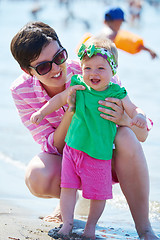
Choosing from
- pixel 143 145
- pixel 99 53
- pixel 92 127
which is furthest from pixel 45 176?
pixel 143 145

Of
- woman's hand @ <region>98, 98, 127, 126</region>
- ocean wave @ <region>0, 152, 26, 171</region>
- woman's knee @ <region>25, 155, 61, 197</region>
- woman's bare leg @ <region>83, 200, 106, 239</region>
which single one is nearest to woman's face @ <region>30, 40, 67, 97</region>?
woman's hand @ <region>98, 98, 127, 126</region>

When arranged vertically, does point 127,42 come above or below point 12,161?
above

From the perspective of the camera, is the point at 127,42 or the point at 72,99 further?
the point at 127,42

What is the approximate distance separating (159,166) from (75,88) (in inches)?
87.1

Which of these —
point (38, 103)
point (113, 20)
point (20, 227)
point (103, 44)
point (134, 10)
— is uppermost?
point (134, 10)

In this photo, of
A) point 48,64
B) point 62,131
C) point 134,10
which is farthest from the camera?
point 134,10

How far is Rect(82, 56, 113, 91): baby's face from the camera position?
280 centimetres

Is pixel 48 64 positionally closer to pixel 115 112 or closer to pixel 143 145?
pixel 115 112

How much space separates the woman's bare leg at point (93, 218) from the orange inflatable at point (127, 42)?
4784 mm

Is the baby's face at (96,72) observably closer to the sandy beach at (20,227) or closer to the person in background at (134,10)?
the sandy beach at (20,227)

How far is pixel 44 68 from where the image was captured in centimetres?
305

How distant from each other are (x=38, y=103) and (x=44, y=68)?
378 mm

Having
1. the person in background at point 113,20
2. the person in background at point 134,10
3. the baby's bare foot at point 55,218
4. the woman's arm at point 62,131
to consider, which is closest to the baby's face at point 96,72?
the woman's arm at point 62,131

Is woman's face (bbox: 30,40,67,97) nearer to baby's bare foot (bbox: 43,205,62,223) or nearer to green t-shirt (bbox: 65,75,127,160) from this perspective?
green t-shirt (bbox: 65,75,127,160)
